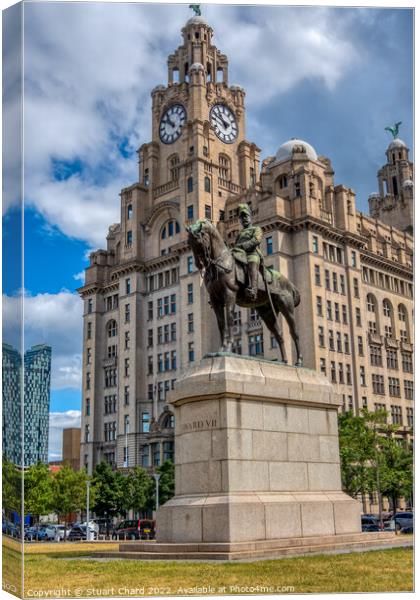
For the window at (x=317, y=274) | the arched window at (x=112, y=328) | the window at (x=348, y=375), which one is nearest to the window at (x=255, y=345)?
the window at (x=317, y=274)

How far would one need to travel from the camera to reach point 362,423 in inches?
2422

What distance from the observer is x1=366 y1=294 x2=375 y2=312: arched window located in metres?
89.2

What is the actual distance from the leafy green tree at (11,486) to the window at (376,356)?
7610cm

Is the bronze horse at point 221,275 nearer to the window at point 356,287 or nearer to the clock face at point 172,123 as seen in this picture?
the window at point 356,287

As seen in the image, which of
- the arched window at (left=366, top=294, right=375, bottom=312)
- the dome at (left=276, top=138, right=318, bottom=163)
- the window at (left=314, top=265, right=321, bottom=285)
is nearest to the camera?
the window at (left=314, top=265, right=321, bottom=285)

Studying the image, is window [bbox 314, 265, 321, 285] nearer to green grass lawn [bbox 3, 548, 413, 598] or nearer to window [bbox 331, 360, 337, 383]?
window [bbox 331, 360, 337, 383]

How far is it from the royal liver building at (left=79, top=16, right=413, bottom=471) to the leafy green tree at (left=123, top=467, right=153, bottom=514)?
998 cm

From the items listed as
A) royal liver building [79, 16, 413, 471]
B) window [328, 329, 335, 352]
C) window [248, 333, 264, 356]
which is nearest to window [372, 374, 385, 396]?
royal liver building [79, 16, 413, 471]

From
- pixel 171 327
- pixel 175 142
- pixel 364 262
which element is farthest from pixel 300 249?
A: pixel 175 142

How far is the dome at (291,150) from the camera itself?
8851 cm

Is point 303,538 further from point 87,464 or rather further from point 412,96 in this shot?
point 87,464

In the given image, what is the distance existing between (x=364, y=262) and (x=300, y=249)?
1164 cm

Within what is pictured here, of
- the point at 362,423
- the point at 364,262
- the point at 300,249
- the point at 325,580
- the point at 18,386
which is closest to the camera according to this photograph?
the point at 325,580

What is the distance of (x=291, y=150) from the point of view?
8912cm
